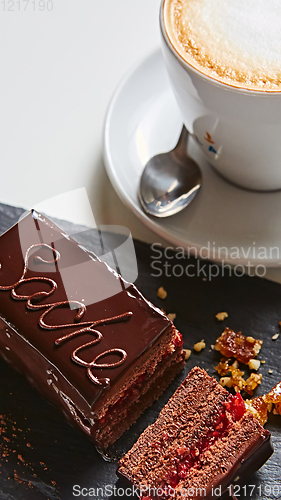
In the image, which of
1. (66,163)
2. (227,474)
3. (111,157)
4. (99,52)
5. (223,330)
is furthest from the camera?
(99,52)

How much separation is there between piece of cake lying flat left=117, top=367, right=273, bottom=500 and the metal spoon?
69 centimetres

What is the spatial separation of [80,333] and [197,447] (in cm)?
55

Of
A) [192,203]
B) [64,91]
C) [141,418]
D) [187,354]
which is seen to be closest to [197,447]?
[141,418]

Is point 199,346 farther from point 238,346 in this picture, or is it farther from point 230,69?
point 230,69

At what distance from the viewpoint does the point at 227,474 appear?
1690mm

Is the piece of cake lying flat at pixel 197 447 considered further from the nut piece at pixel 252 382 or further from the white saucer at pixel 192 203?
the white saucer at pixel 192 203

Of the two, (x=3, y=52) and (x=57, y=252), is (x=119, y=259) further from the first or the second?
(x=3, y=52)

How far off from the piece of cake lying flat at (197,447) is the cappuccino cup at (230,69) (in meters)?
0.88

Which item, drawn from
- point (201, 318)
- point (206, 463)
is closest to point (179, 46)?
point (201, 318)

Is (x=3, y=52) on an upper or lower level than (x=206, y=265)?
upper

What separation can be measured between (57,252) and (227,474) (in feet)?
3.14

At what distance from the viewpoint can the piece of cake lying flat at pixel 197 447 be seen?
1.71 meters

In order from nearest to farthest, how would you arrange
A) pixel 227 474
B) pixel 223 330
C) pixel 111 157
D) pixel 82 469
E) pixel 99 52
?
pixel 227 474, pixel 82 469, pixel 223 330, pixel 111 157, pixel 99 52

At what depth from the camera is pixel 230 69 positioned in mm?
1863
